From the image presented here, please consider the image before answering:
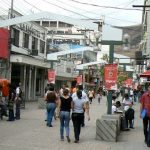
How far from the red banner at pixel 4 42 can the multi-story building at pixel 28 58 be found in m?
1.12

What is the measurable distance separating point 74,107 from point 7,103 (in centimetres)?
754

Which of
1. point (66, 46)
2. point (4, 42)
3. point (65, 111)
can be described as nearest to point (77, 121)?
point (65, 111)

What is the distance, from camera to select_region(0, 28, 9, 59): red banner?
34188 millimetres

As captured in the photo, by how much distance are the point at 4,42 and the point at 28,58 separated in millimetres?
5251

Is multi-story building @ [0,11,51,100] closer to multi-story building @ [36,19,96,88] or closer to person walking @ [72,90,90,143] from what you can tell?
multi-story building @ [36,19,96,88]

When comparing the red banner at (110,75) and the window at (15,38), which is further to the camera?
the window at (15,38)

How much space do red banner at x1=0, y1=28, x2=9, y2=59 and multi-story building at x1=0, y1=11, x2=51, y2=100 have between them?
1.12 metres

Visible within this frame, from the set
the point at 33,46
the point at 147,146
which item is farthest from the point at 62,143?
the point at 33,46

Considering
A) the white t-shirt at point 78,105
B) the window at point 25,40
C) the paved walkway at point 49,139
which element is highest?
the window at point 25,40

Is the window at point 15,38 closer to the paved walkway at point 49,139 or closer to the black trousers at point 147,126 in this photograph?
the paved walkway at point 49,139

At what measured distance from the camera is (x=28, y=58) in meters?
39.7

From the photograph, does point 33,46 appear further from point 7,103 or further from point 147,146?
point 147,146

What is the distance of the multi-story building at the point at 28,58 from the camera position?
38.3 meters

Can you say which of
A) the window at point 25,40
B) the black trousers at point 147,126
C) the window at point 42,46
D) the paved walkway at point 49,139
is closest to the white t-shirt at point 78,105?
the paved walkway at point 49,139
